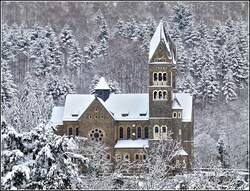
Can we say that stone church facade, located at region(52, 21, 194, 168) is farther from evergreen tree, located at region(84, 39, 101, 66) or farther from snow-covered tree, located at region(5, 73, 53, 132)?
evergreen tree, located at region(84, 39, 101, 66)

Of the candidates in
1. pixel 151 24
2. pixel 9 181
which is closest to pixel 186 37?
pixel 151 24

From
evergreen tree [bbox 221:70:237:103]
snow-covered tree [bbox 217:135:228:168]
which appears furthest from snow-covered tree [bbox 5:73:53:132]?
evergreen tree [bbox 221:70:237:103]

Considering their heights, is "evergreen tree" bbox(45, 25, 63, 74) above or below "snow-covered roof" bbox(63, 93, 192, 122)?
above

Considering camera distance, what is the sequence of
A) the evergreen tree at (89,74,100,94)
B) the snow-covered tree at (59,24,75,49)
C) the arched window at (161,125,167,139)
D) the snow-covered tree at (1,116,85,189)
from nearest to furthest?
the snow-covered tree at (1,116,85,189) < the arched window at (161,125,167,139) < the evergreen tree at (89,74,100,94) < the snow-covered tree at (59,24,75,49)

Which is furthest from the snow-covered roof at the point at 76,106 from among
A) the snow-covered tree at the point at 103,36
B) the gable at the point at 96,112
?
the snow-covered tree at the point at 103,36

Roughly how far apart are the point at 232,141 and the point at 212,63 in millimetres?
17381

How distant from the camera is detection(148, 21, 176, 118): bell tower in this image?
53.7 metres

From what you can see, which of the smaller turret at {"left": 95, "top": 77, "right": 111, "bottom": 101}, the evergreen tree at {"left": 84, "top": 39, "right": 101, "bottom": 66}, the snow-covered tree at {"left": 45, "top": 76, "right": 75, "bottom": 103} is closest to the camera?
the smaller turret at {"left": 95, "top": 77, "right": 111, "bottom": 101}

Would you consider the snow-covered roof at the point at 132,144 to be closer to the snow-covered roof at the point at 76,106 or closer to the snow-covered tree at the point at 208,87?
the snow-covered roof at the point at 76,106

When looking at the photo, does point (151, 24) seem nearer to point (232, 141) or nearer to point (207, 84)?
point (207, 84)

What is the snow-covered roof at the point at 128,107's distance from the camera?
55.3m

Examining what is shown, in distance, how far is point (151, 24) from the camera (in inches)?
3410

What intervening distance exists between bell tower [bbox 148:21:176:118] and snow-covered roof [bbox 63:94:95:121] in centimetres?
458

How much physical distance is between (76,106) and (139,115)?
187 inches
